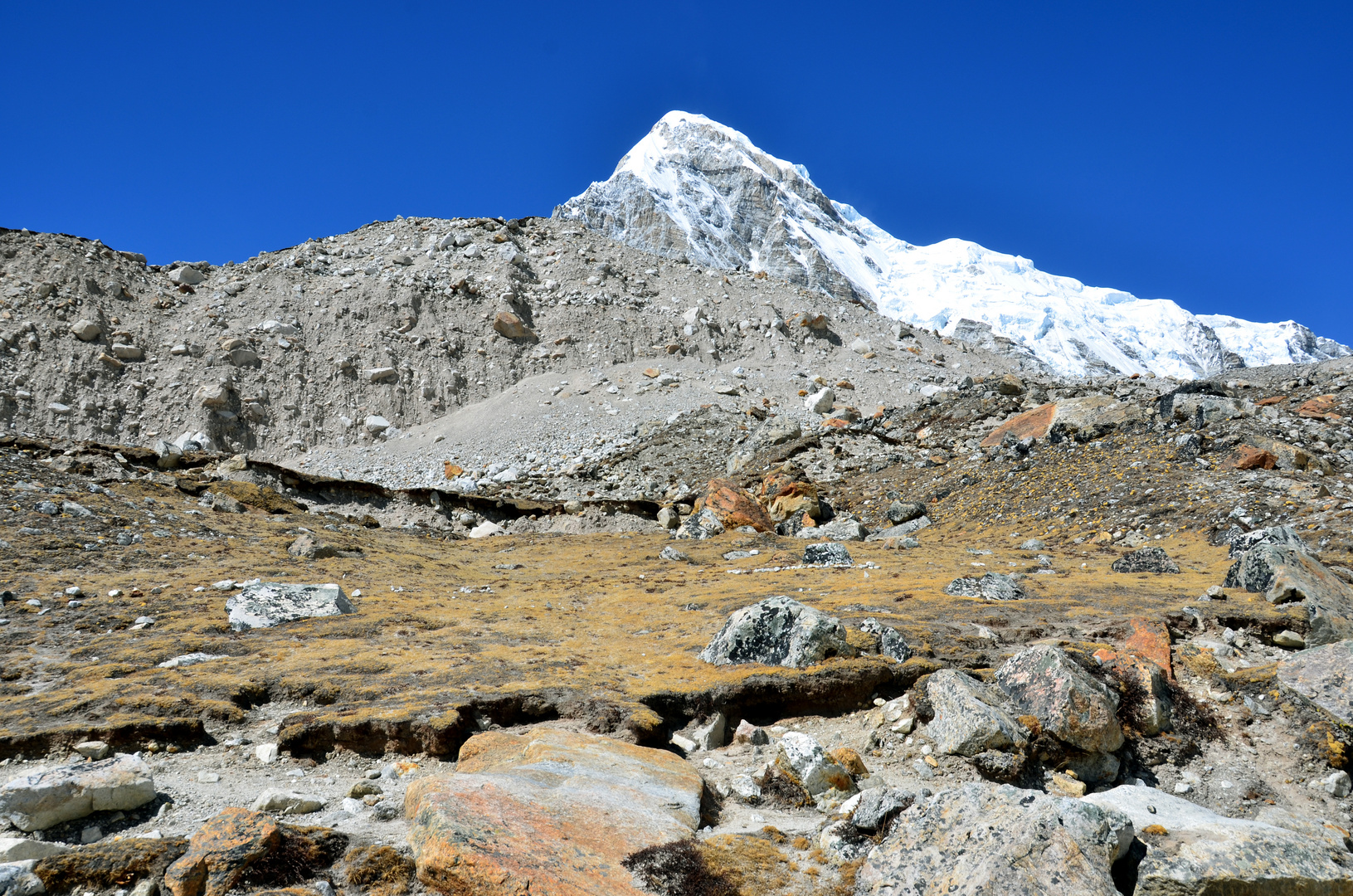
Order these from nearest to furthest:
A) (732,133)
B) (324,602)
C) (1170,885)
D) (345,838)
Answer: (1170,885) < (345,838) < (324,602) < (732,133)

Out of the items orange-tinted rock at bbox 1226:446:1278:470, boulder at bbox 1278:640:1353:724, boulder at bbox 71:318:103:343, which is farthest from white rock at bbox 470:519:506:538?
boulder at bbox 71:318:103:343

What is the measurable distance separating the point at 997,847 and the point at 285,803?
338 cm

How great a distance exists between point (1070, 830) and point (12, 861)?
4.36 metres

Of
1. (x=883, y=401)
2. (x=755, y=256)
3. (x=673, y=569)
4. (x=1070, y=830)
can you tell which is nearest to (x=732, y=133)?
(x=755, y=256)

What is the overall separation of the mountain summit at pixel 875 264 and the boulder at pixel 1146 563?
67.7 metres

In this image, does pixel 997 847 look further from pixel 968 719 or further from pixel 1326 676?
pixel 1326 676

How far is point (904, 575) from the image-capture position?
9.42 meters

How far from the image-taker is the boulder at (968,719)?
455 centimetres

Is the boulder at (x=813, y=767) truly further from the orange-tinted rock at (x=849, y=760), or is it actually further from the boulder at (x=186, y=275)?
the boulder at (x=186, y=275)

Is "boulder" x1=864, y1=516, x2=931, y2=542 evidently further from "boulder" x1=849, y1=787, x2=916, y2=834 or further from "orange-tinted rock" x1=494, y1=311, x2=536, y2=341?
"orange-tinted rock" x1=494, y1=311, x2=536, y2=341

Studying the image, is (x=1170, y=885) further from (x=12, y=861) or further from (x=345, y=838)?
(x=12, y=861)

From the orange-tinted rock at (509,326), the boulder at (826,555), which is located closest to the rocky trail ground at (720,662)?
the boulder at (826,555)

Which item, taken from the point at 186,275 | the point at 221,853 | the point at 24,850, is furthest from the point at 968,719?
the point at 186,275

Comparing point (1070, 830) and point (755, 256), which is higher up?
point (755, 256)
